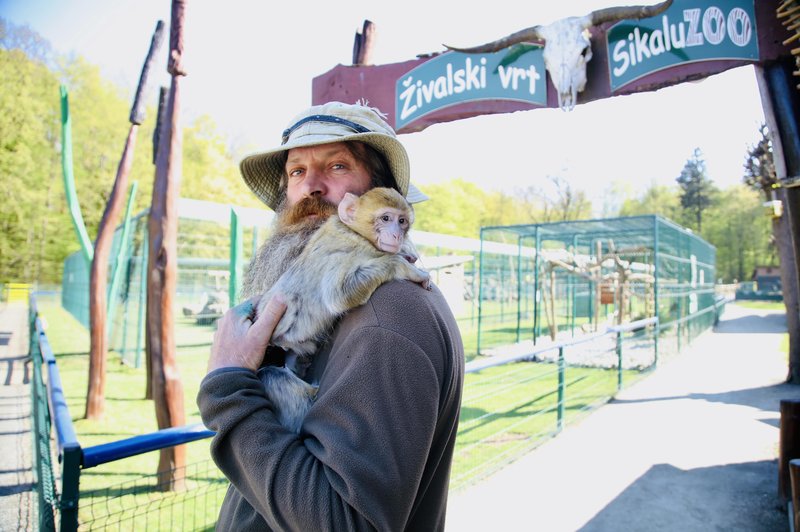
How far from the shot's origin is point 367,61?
338cm

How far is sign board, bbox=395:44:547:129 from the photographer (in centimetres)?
273

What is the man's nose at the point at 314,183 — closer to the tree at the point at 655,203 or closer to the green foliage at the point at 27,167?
the green foliage at the point at 27,167

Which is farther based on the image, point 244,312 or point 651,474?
point 651,474

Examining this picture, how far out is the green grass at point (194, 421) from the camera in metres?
4.40

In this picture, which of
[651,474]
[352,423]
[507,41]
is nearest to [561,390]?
[651,474]

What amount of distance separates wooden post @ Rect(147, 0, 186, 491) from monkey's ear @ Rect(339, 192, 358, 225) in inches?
166

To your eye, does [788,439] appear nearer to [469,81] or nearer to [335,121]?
[469,81]

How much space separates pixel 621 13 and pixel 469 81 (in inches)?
33.7

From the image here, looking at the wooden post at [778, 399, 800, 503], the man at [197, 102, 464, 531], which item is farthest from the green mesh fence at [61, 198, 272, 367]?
the wooden post at [778, 399, 800, 503]

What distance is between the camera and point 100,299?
7.69 m

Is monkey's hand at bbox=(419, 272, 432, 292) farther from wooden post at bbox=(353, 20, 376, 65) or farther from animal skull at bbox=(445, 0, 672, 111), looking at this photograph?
wooden post at bbox=(353, 20, 376, 65)

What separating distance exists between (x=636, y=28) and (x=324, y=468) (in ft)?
8.41

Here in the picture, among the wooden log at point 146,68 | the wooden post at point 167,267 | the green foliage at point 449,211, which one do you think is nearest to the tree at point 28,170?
the wooden log at point 146,68

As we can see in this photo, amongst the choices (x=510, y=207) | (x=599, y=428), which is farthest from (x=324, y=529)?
(x=510, y=207)
